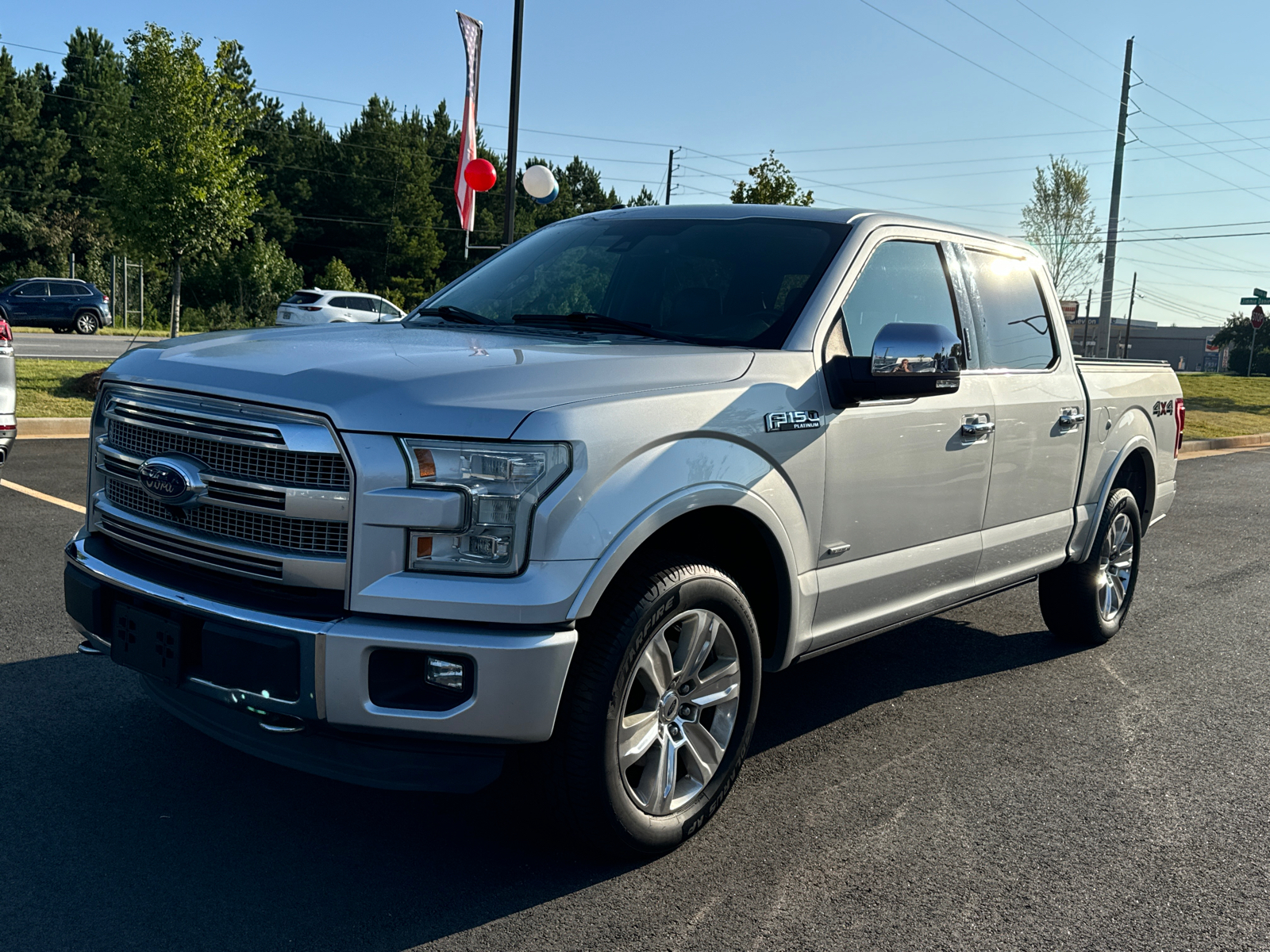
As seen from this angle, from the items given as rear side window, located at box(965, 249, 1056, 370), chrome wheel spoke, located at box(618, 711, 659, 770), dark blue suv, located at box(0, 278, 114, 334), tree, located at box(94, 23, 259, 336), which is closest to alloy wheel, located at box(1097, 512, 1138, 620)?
rear side window, located at box(965, 249, 1056, 370)

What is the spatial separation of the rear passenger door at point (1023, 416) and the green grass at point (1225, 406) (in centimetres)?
1730

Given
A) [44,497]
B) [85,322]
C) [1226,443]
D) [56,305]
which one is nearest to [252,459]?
[44,497]

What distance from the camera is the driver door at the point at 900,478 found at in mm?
3754

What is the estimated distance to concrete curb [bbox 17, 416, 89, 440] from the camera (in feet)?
38.8

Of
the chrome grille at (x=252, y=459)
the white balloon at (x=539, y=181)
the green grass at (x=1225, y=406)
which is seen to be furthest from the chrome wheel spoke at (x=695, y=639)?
the green grass at (x=1225, y=406)

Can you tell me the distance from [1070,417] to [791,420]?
86.1 inches

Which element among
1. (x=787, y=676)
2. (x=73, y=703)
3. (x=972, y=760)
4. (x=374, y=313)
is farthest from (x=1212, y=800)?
(x=374, y=313)

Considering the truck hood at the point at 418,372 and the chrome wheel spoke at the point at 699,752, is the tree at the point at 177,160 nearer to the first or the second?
the truck hood at the point at 418,372

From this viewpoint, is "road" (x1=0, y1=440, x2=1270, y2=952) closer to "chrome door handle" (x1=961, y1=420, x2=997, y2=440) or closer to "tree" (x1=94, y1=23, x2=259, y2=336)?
"chrome door handle" (x1=961, y1=420, x2=997, y2=440)

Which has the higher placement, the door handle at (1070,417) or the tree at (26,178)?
the tree at (26,178)

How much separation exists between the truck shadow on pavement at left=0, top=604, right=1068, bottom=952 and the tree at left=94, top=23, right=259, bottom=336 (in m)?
14.5

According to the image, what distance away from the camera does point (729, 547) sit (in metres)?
3.58

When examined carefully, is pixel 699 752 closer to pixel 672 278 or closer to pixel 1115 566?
pixel 672 278

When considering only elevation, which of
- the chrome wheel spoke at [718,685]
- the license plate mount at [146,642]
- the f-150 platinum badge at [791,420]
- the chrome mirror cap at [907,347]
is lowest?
the chrome wheel spoke at [718,685]
